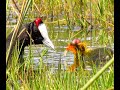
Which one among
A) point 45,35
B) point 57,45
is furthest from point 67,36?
point 45,35

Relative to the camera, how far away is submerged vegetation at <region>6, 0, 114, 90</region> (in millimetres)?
2572

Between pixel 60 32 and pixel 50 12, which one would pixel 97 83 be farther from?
pixel 50 12

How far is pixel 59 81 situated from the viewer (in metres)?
2.64

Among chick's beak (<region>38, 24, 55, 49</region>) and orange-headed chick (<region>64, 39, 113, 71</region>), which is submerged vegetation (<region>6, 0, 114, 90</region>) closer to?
orange-headed chick (<region>64, 39, 113, 71</region>)

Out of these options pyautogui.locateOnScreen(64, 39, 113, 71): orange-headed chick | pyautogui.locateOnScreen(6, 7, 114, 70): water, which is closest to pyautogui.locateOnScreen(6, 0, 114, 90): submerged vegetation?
pyautogui.locateOnScreen(6, 7, 114, 70): water

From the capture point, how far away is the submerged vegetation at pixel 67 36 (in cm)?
257

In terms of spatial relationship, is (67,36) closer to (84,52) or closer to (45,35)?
(45,35)

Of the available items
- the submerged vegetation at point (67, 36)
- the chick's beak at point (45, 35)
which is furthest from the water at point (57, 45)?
the chick's beak at point (45, 35)

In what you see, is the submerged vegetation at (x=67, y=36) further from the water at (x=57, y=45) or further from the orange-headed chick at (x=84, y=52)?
the orange-headed chick at (x=84, y=52)

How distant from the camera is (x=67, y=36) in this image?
6027 millimetres
